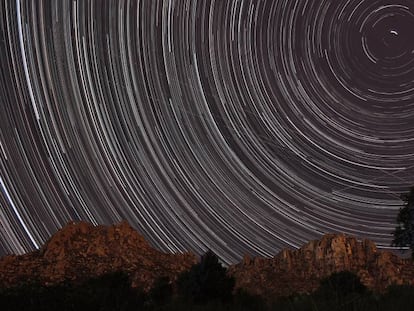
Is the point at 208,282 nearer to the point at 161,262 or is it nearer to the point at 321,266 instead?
the point at 161,262

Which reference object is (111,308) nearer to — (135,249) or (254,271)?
(254,271)

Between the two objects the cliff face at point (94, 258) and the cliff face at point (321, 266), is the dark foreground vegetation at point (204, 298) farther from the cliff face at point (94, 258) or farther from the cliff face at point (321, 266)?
the cliff face at point (94, 258)

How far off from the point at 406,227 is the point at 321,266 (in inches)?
1994

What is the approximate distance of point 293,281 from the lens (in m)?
68.1

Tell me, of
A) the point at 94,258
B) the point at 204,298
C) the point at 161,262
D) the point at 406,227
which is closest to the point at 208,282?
the point at 204,298

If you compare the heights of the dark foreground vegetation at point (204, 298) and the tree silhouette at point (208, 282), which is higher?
the tree silhouette at point (208, 282)

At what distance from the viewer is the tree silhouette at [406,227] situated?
27203mm

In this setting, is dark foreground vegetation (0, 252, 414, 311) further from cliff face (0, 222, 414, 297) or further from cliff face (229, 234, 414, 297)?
cliff face (0, 222, 414, 297)

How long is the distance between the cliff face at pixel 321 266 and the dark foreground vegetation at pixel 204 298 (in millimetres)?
37012

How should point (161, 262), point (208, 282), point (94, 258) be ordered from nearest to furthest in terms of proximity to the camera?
point (208, 282), point (94, 258), point (161, 262)

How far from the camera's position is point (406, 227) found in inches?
1086

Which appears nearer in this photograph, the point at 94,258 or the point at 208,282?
the point at 208,282

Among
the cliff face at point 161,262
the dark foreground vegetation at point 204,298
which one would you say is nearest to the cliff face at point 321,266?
the cliff face at point 161,262

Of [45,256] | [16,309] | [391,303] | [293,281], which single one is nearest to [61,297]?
[16,309]
